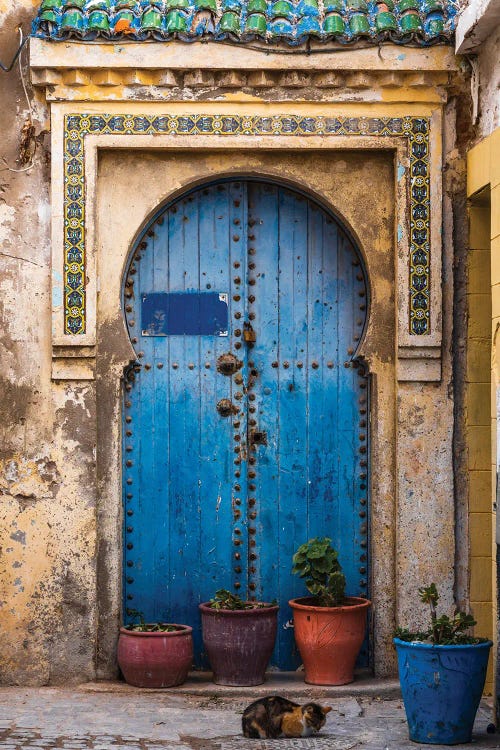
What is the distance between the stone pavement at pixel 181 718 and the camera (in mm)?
6301

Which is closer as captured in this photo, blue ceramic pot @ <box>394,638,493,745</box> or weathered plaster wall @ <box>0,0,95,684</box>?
blue ceramic pot @ <box>394,638,493,745</box>

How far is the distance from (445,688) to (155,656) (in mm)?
1929

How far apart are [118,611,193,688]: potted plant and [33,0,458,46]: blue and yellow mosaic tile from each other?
11.7 ft

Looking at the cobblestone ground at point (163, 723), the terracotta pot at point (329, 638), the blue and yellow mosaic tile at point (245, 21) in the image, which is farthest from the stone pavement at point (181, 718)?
the blue and yellow mosaic tile at point (245, 21)

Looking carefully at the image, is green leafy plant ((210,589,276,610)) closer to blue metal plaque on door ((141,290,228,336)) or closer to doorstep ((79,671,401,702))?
→ doorstep ((79,671,401,702))

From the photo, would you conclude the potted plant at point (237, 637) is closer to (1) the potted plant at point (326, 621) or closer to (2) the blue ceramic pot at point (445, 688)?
(1) the potted plant at point (326, 621)

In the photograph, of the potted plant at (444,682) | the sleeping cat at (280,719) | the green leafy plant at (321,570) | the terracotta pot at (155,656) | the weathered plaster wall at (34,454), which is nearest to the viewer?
the potted plant at (444,682)

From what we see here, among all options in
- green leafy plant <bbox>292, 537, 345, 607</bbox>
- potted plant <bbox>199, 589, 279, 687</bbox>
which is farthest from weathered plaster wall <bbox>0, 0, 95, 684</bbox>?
green leafy plant <bbox>292, 537, 345, 607</bbox>

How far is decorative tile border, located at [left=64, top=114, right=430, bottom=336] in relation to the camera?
7672 millimetres

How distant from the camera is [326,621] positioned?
24.5ft

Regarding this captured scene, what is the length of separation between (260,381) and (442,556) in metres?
1.57

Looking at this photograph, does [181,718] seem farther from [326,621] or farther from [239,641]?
[326,621]

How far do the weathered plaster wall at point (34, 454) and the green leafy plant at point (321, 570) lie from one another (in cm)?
128

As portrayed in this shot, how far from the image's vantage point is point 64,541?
766 centimetres
